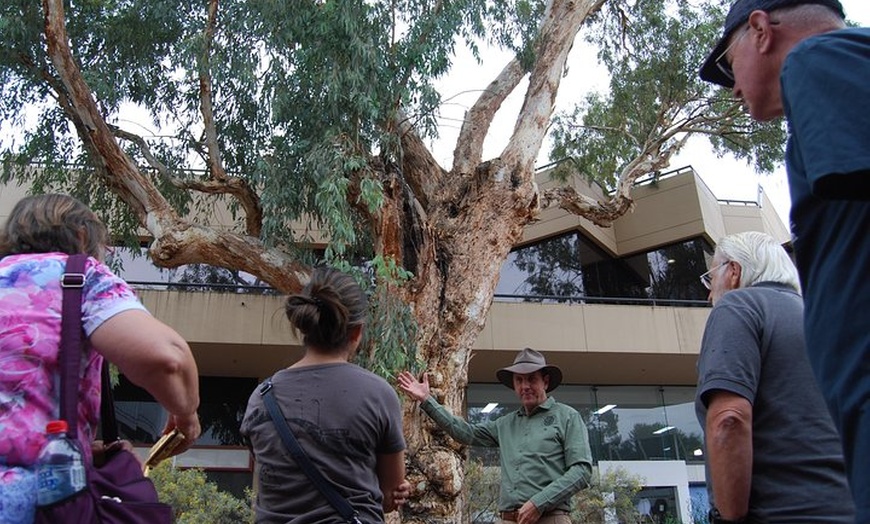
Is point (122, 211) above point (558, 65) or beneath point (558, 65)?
beneath

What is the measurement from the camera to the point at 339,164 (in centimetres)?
845

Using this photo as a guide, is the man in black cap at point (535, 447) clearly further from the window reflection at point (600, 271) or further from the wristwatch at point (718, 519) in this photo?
the window reflection at point (600, 271)

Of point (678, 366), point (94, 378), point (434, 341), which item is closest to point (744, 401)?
point (94, 378)

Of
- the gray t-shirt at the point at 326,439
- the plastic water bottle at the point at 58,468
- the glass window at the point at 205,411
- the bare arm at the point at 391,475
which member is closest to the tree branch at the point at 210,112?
the glass window at the point at 205,411

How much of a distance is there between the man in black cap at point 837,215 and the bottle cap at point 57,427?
5.22ft

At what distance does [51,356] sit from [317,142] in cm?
733

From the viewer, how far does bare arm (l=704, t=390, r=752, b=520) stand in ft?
7.00

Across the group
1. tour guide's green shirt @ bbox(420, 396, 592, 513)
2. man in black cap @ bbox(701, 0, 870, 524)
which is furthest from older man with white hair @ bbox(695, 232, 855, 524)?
tour guide's green shirt @ bbox(420, 396, 592, 513)

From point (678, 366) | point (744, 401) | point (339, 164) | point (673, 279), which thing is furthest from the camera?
point (673, 279)

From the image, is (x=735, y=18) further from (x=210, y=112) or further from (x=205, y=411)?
(x=205, y=411)

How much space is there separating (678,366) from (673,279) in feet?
9.83

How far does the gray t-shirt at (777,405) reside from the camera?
82.4 inches

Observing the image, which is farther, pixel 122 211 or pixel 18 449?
pixel 122 211

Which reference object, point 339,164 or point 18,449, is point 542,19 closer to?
point 339,164
